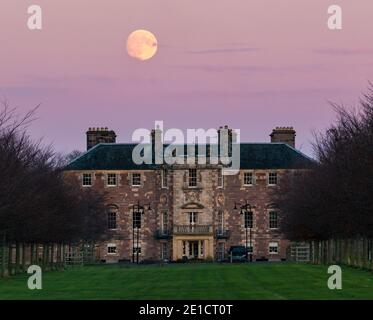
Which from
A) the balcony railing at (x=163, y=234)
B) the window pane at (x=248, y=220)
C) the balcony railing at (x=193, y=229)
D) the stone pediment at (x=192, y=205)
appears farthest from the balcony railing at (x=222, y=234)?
the balcony railing at (x=163, y=234)

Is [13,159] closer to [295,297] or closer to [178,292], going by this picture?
[178,292]

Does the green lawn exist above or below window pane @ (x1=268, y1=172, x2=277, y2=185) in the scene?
below

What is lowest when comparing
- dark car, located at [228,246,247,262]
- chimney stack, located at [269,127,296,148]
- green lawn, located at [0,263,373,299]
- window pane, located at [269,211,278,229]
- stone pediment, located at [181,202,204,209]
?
dark car, located at [228,246,247,262]

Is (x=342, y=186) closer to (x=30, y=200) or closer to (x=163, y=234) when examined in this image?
(x=30, y=200)

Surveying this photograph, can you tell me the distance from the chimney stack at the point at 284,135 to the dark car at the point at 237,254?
22.1 metres

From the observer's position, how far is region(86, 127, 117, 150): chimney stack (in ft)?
529

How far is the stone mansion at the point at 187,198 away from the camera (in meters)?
152

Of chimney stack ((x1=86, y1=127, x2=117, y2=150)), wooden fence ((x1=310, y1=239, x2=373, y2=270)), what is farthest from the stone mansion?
wooden fence ((x1=310, y1=239, x2=373, y2=270))

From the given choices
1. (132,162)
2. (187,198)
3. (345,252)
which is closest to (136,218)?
(187,198)

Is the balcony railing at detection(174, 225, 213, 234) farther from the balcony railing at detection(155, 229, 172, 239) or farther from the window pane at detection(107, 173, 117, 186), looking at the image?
the window pane at detection(107, 173, 117, 186)

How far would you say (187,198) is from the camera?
153875mm

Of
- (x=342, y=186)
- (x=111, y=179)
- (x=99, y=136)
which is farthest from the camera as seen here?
(x=99, y=136)

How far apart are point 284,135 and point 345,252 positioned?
6319 cm

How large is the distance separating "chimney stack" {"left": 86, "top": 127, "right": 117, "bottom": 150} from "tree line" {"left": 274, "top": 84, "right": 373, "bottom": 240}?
65012 millimetres
